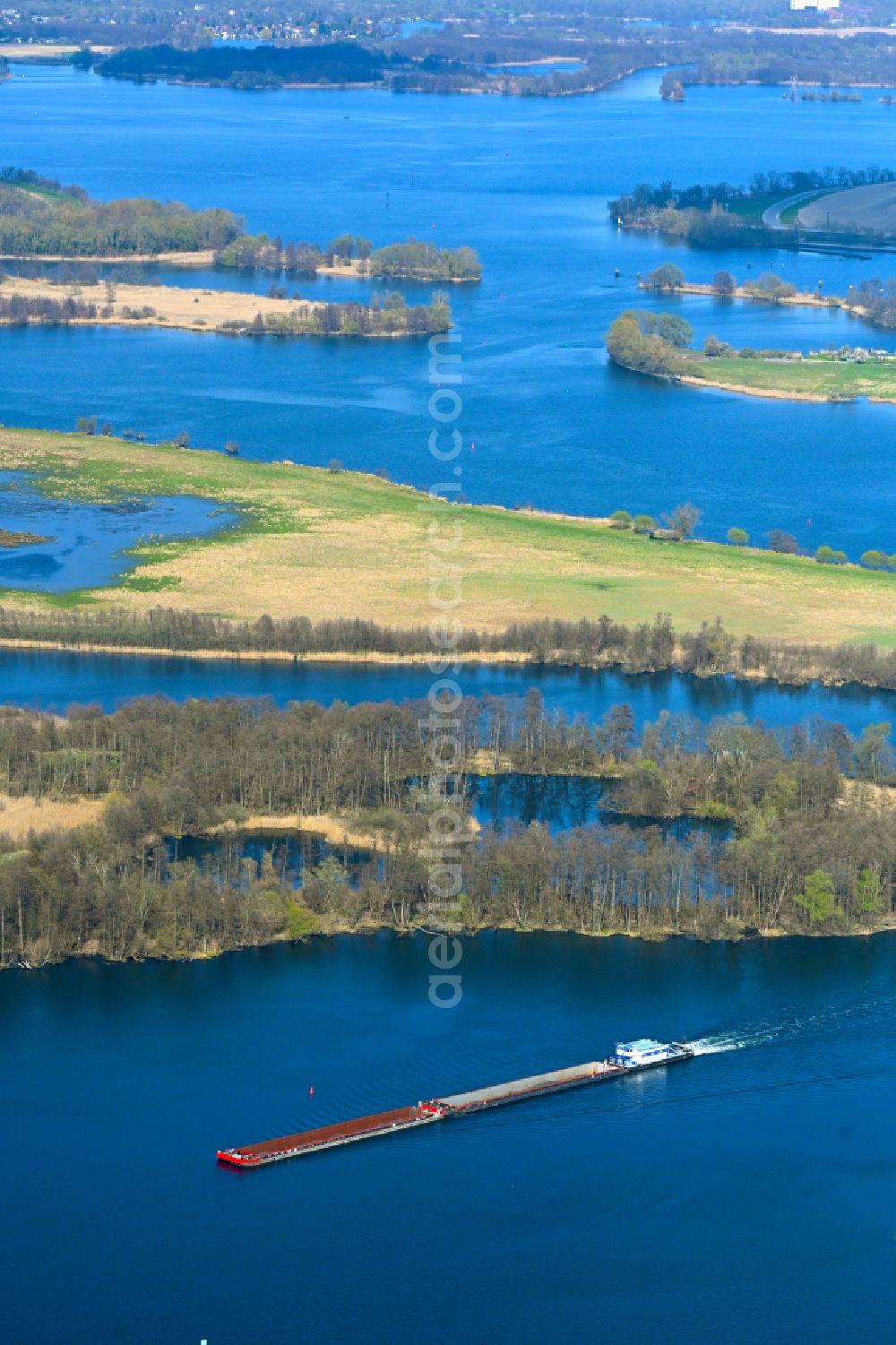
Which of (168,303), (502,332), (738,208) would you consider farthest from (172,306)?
(738,208)

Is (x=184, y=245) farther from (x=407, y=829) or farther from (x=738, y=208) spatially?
(x=407, y=829)

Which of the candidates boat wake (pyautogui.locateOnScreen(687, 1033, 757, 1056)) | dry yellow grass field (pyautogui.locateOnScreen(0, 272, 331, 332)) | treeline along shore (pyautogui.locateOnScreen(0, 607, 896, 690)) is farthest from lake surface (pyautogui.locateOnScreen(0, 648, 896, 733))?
dry yellow grass field (pyautogui.locateOnScreen(0, 272, 331, 332))

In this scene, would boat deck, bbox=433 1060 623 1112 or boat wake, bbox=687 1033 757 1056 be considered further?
boat wake, bbox=687 1033 757 1056

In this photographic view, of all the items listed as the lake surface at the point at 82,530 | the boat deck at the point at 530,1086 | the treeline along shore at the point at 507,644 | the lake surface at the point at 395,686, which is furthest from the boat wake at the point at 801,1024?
the lake surface at the point at 82,530

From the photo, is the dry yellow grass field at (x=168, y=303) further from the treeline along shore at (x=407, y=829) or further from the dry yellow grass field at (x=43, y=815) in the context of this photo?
the dry yellow grass field at (x=43, y=815)

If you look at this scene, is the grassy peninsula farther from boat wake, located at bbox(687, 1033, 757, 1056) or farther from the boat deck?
the boat deck

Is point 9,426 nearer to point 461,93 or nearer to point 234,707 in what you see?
point 234,707
